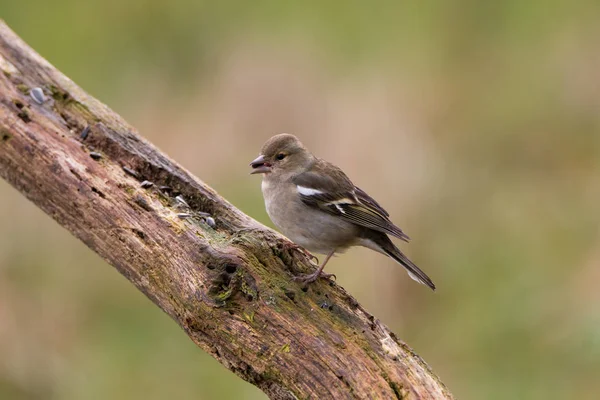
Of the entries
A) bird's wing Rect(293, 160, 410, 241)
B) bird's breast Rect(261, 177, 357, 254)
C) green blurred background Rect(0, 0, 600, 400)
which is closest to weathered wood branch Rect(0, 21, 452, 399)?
bird's breast Rect(261, 177, 357, 254)

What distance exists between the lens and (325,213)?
5066mm

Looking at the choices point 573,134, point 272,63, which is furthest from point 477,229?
point 272,63

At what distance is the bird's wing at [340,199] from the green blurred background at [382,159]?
211cm

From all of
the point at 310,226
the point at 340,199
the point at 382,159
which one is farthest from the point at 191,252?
the point at 382,159

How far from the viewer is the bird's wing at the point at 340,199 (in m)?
5.02

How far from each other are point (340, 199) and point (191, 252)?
1371mm

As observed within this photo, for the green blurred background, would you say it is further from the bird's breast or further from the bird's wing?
the bird's wing

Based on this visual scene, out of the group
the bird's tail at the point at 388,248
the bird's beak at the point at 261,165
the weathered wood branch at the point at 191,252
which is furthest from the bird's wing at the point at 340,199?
the weathered wood branch at the point at 191,252

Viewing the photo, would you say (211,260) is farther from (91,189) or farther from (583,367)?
(583,367)

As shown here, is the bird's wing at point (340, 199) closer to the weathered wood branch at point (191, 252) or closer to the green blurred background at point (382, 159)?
the weathered wood branch at point (191, 252)

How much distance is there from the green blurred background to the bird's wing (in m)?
2.11

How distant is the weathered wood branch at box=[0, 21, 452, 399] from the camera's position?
3.72 meters

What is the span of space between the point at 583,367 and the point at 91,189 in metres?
4.22

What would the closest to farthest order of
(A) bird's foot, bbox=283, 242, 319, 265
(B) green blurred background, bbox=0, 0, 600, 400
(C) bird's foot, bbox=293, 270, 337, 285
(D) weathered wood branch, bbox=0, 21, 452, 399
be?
(D) weathered wood branch, bbox=0, 21, 452, 399, (C) bird's foot, bbox=293, 270, 337, 285, (A) bird's foot, bbox=283, 242, 319, 265, (B) green blurred background, bbox=0, 0, 600, 400
